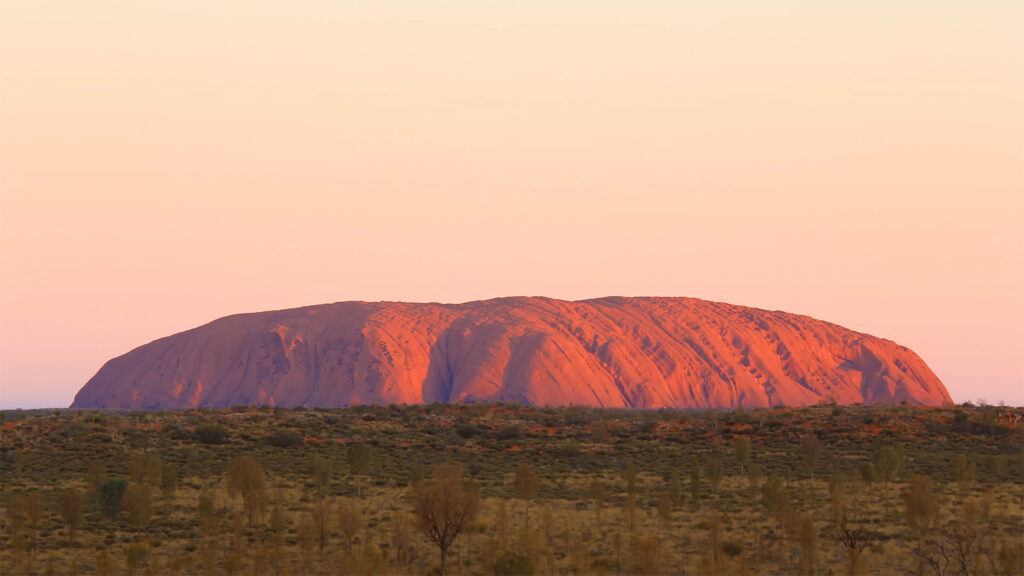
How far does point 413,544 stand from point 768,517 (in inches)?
597

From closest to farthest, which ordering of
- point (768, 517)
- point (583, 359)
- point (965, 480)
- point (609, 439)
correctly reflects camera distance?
point (768, 517) < point (965, 480) < point (609, 439) < point (583, 359)

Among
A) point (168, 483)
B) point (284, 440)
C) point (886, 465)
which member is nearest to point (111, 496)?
point (168, 483)

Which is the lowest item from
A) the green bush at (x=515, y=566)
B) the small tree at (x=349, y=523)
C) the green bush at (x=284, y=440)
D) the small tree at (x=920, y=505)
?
the green bush at (x=515, y=566)

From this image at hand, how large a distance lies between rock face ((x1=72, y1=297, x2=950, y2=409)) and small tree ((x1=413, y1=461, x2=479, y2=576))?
88699 mm

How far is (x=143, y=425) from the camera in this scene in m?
73.3

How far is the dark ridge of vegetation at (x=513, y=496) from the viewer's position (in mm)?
35688

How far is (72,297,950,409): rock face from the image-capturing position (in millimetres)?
130375

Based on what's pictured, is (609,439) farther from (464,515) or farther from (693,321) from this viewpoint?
(693,321)

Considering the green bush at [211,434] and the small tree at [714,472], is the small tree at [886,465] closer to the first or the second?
the small tree at [714,472]

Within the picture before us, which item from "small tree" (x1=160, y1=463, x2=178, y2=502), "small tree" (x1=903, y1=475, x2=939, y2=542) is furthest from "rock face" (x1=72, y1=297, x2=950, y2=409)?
"small tree" (x1=903, y1=475, x2=939, y2=542)

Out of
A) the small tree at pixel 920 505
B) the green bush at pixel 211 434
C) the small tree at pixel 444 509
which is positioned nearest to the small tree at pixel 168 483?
the small tree at pixel 444 509

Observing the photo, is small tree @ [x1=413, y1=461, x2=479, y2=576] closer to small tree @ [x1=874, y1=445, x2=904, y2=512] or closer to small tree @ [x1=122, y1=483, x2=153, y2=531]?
small tree @ [x1=122, y1=483, x2=153, y2=531]

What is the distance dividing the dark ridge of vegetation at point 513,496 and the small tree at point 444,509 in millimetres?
87

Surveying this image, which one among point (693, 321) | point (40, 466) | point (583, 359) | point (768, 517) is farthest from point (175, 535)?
point (693, 321)
